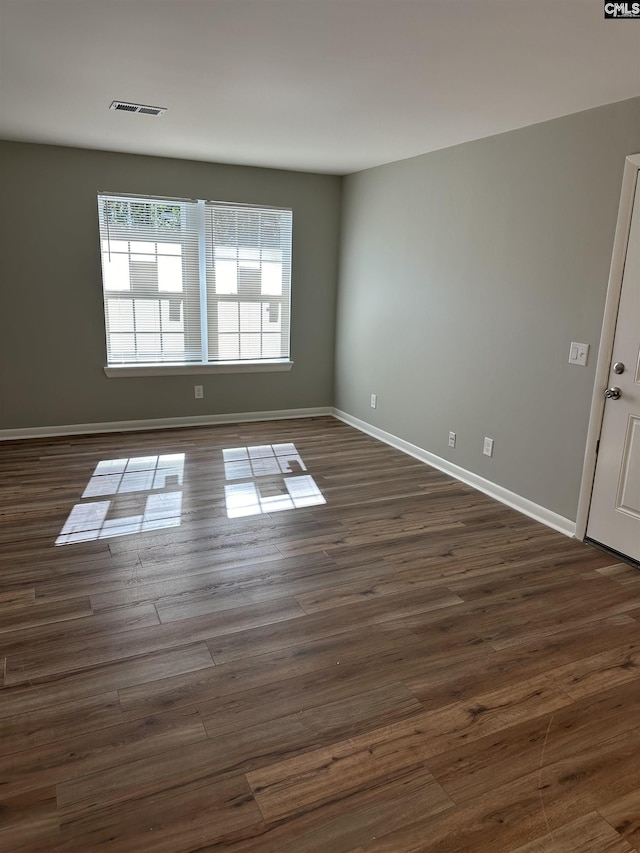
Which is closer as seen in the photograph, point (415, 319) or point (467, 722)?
point (467, 722)

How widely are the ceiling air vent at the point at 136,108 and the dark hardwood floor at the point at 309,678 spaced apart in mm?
2412

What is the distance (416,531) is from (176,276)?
3.35m

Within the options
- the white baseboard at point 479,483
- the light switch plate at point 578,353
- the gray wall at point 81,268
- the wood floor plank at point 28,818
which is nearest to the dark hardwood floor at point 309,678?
the wood floor plank at point 28,818

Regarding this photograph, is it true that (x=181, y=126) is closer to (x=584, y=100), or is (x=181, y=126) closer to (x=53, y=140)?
(x=53, y=140)

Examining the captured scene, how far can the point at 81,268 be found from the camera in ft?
16.6

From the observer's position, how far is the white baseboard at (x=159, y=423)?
516cm

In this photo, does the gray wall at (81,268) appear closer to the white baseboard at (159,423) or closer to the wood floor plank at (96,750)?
the white baseboard at (159,423)

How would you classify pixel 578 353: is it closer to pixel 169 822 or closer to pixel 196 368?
pixel 169 822

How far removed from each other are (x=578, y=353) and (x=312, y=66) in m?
2.09

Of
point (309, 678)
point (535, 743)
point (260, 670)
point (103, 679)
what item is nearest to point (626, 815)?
point (535, 743)

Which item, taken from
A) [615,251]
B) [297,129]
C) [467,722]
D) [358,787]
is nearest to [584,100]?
[615,251]

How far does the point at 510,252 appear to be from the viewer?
3.88 m

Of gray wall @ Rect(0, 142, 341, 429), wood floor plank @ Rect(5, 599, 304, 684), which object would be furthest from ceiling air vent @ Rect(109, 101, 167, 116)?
wood floor plank @ Rect(5, 599, 304, 684)

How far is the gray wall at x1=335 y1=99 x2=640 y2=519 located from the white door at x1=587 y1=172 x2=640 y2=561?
148 millimetres
